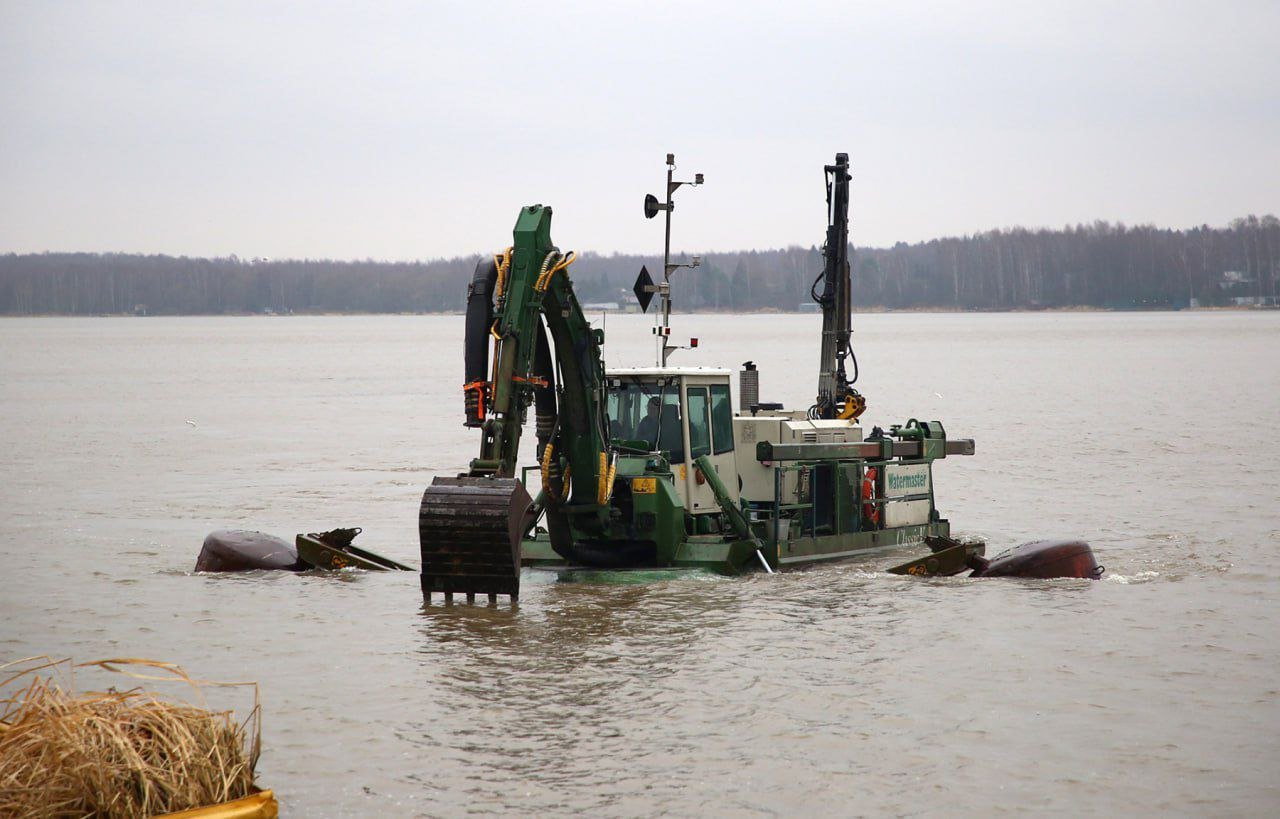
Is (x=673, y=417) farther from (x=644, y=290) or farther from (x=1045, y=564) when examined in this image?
(x=1045, y=564)

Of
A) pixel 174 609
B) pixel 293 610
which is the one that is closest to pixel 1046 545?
pixel 293 610

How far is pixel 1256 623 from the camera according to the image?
1683cm

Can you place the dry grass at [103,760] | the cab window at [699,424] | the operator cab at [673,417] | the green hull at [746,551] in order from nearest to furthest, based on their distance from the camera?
the dry grass at [103,760], the green hull at [746,551], the operator cab at [673,417], the cab window at [699,424]

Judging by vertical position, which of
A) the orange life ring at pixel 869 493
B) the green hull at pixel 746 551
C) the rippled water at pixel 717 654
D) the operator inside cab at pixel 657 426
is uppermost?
the operator inside cab at pixel 657 426

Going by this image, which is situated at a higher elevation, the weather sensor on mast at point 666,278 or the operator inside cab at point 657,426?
the weather sensor on mast at point 666,278

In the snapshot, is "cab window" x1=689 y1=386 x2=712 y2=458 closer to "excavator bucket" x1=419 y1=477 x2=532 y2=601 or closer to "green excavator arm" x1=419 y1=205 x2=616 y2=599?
"green excavator arm" x1=419 y1=205 x2=616 y2=599

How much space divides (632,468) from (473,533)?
3.25 m

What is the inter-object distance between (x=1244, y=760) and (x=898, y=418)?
41.9 metres

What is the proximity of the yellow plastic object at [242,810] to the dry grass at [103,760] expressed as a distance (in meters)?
0.06

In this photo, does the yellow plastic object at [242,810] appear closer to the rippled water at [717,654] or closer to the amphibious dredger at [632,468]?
the rippled water at [717,654]

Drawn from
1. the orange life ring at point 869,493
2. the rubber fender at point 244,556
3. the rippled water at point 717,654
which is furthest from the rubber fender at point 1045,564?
the rubber fender at point 244,556

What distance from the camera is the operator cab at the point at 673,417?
18.2m

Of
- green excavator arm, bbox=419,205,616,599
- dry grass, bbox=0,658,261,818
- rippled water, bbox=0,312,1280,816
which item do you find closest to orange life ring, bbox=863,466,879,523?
rippled water, bbox=0,312,1280,816

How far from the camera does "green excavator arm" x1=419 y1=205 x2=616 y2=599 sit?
49.0 ft
